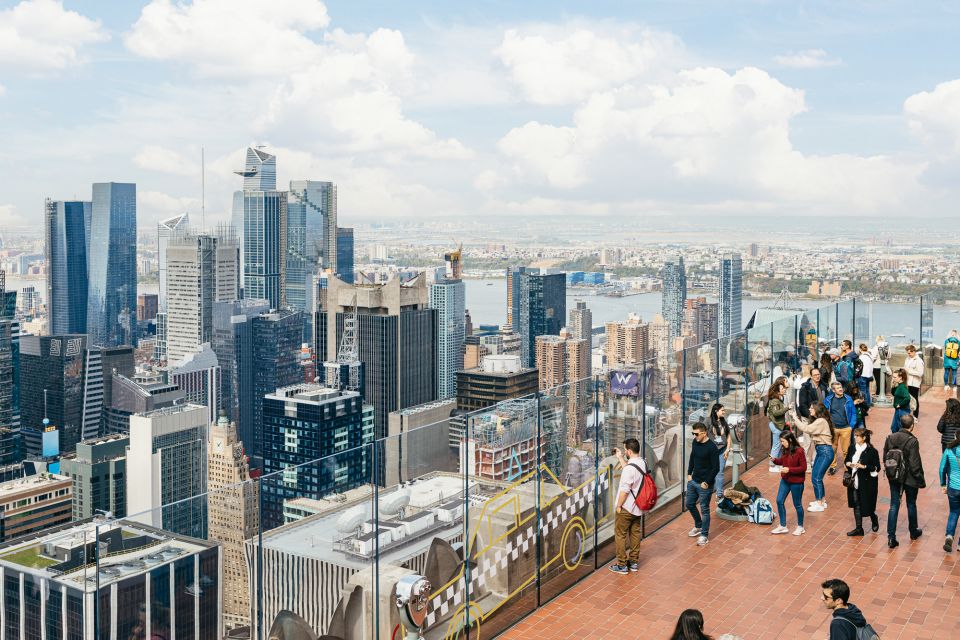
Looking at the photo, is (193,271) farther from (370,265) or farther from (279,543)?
(279,543)

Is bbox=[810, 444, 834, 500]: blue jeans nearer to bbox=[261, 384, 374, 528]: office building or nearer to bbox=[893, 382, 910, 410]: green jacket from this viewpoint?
bbox=[893, 382, 910, 410]: green jacket

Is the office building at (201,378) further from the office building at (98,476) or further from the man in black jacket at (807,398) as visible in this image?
the man in black jacket at (807,398)

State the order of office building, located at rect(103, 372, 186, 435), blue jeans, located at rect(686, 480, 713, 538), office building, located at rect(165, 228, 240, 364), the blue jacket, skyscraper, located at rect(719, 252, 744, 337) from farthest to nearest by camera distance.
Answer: office building, located at rect(165, 228, 240, 364)
office building, located at rect(103, 372, 186, 435)
skyscraper, located at rect(719, 252, 744, 337)
the blue jacket
blue jeans, located at rect(686, 480, 713, 538)

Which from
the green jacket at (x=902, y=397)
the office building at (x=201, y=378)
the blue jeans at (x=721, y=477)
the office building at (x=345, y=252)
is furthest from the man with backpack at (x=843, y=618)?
the office building at (x=345, y=252)

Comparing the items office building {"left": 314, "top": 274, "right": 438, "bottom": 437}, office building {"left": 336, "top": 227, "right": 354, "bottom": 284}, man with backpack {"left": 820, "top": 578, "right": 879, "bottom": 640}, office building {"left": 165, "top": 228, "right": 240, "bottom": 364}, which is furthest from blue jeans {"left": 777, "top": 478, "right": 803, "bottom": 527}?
office building {"left": 336, "top": 227, "right": 354, "bottom": 284}

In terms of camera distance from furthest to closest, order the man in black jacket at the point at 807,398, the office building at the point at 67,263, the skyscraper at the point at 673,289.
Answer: the office building at the point at 67,263, the skyscraper at the point at 673,289, the man in black jacket at the point at 807,398

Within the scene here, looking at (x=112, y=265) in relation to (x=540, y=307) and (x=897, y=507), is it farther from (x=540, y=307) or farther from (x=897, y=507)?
(x=897, y=507)

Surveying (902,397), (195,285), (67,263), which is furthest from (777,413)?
(67,263)
